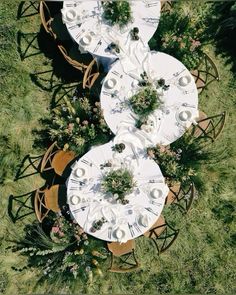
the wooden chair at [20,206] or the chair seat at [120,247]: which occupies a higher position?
the chair seat at [120,247]

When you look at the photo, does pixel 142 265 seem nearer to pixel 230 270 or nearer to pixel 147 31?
pixel 230 270

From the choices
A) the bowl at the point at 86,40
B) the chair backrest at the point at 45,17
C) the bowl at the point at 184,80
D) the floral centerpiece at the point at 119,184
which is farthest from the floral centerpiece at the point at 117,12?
the floral centerpiece at the point at 119,184

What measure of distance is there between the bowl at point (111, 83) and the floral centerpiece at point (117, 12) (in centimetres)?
82

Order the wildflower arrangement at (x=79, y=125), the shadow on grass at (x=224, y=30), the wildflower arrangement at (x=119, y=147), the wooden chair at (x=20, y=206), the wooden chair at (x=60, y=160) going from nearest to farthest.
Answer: the wildflower arrangement at (x=119, y=147)
the wildflower arrangement at (x=79, y=125)
the wooden chair at (x=60, y=160)
the wooden chair at (x=20, y=206)
the shadow on grass at (x=224, y=30)

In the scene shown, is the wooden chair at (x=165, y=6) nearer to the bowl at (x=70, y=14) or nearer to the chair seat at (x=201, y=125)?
the bowl at (x=70, y=14)

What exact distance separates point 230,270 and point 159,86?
3334mm

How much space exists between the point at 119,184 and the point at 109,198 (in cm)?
29

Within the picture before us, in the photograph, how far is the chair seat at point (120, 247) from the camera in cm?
732

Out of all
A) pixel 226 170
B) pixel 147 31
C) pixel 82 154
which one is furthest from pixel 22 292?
pixel 147 31

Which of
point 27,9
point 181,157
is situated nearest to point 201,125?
point 181,157

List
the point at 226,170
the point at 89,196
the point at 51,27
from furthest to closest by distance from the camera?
the point at 226,170, the point at 51,27, the point at 89,196

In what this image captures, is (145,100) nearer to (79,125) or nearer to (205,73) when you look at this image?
(79,125)

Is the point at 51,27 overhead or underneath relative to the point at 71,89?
overhead

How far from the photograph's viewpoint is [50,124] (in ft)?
26.0
